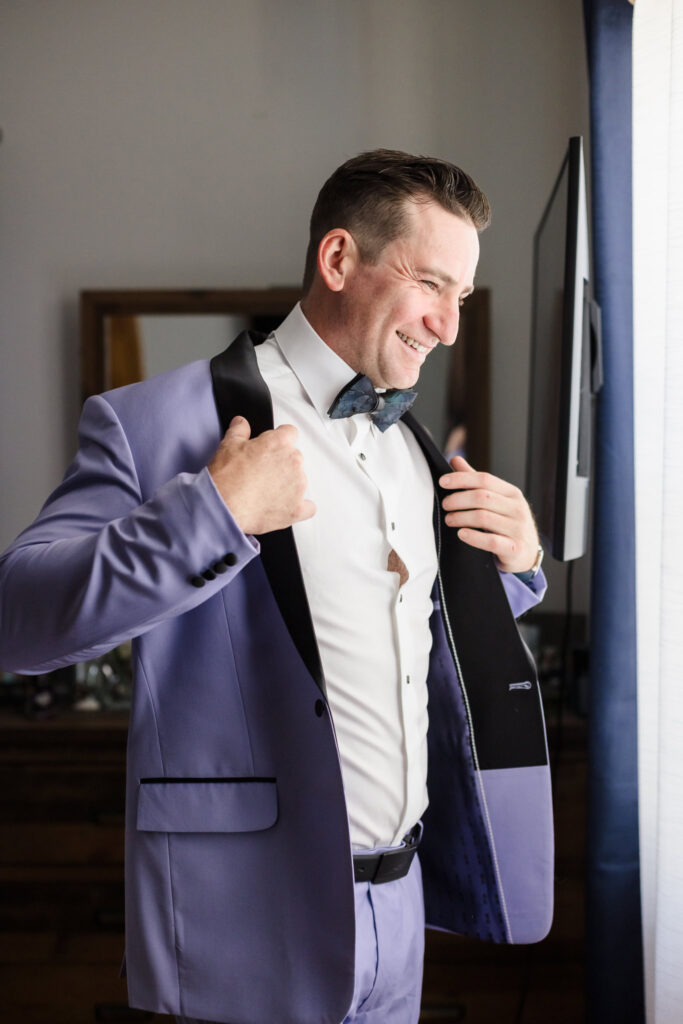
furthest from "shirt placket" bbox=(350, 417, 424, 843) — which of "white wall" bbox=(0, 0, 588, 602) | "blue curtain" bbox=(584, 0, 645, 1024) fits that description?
"white wall" bbox=(0, 0, 588, 602)

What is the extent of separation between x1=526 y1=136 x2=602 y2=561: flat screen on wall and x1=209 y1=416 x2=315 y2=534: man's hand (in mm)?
712

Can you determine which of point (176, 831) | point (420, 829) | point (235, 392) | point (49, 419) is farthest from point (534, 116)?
point (176, 831)

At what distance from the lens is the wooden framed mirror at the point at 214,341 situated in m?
2.58

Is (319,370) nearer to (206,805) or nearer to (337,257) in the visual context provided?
(337,257)

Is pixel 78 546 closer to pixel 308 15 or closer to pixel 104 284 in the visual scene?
pixel 104 284

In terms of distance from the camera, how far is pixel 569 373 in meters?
1.51

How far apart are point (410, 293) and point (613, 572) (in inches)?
38.4

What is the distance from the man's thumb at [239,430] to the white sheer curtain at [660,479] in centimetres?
87

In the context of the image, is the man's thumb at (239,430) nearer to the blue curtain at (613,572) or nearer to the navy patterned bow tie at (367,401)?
the navy patterned bow tie at (367,401)

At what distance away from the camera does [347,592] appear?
1.14 metres

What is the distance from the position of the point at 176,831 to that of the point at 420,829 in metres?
0.39

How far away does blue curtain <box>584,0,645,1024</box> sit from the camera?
1.83m

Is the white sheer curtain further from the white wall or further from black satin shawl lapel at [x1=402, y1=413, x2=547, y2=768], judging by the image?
the white wall

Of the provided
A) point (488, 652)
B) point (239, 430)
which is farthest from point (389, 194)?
point (488, 652)
